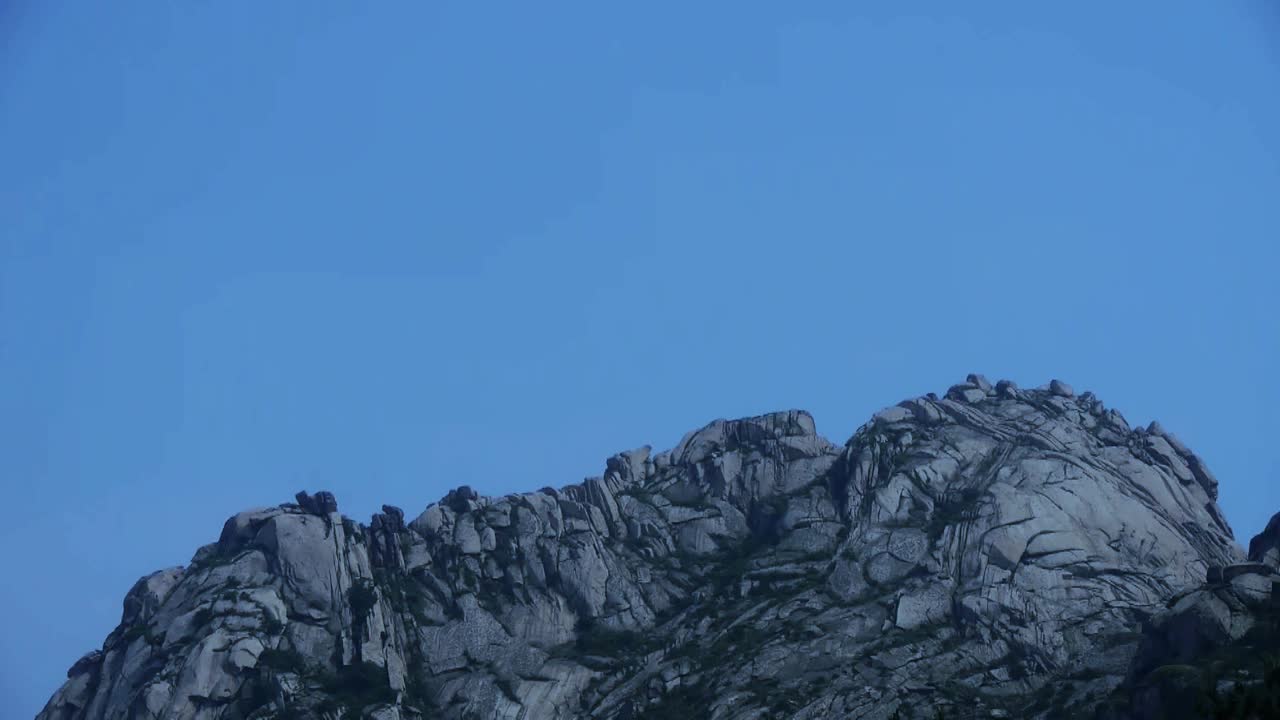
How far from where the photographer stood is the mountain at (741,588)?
436 ft

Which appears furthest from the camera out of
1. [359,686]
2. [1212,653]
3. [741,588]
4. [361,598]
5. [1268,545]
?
[741,588]

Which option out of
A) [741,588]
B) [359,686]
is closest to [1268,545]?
[741,588]

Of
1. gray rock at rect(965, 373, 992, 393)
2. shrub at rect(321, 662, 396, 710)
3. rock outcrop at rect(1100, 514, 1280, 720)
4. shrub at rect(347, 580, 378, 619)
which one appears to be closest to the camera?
rock outcrop at rect(1100, 514, 1280, 720)

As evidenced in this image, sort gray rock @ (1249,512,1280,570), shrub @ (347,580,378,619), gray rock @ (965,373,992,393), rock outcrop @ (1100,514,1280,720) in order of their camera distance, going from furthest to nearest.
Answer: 1. gray rock @ (965,373,992,393)
2. shrub @ (347,580,378,619)
3. gray rock @ (1249,512,1280,570)
4. rock outcrop @ (1100,514,1280,720)

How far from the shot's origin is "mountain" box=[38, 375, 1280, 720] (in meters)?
133

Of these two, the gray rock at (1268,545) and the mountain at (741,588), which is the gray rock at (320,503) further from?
the gray rock at (1268,545)

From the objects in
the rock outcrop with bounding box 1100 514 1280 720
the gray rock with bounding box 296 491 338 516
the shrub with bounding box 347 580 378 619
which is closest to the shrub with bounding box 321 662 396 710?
the shrub with bounding box 347 580 378 619

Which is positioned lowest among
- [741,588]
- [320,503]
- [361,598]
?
[741,588]

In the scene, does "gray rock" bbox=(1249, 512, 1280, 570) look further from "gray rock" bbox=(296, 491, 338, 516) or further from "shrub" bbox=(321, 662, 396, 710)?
"gray rock" bbox=(296, 491, 338, 516)

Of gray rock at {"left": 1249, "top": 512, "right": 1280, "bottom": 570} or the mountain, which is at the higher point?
the mountain

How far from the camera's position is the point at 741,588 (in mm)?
148375

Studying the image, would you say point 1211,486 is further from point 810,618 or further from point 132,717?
point 132,717

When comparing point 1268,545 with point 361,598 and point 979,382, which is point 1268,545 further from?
point 361,598

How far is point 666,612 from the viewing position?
14975cm
